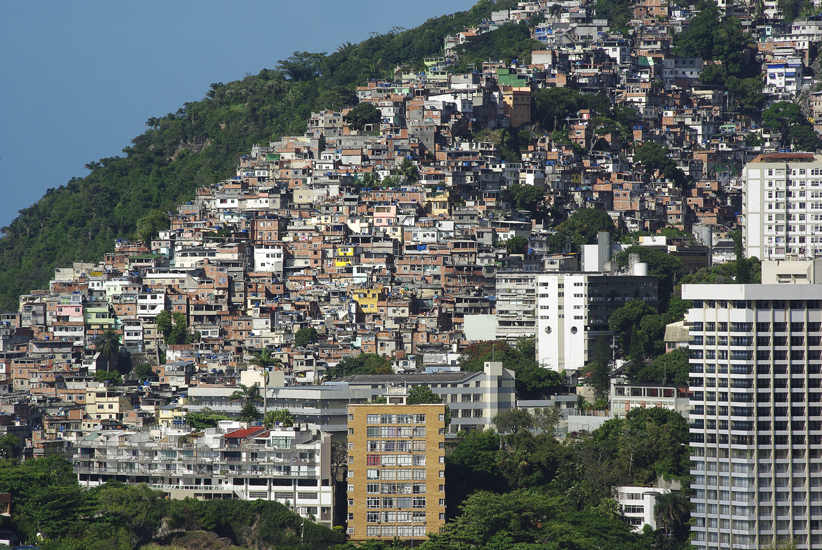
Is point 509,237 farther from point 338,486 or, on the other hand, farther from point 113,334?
point 338,486

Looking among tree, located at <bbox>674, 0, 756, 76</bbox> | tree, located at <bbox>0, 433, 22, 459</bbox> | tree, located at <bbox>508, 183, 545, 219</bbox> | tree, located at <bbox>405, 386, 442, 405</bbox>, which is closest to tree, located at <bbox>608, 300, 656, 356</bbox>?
tree, located at <bbox>405, 386, 442, 405</bbox>

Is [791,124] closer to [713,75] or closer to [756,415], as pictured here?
[713,75]

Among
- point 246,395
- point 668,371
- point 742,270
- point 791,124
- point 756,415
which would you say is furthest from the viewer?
point 791,124

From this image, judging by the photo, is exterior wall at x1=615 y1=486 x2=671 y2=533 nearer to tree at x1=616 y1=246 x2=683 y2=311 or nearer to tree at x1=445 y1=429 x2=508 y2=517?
tree at x1=445 y1=429 x2=508 y2=517

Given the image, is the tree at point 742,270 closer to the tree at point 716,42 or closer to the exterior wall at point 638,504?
the exterior wall at point 638,504

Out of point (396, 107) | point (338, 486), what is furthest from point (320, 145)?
point (338, 486)

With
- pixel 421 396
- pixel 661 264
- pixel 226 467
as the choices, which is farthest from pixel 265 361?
pixel 661 264
